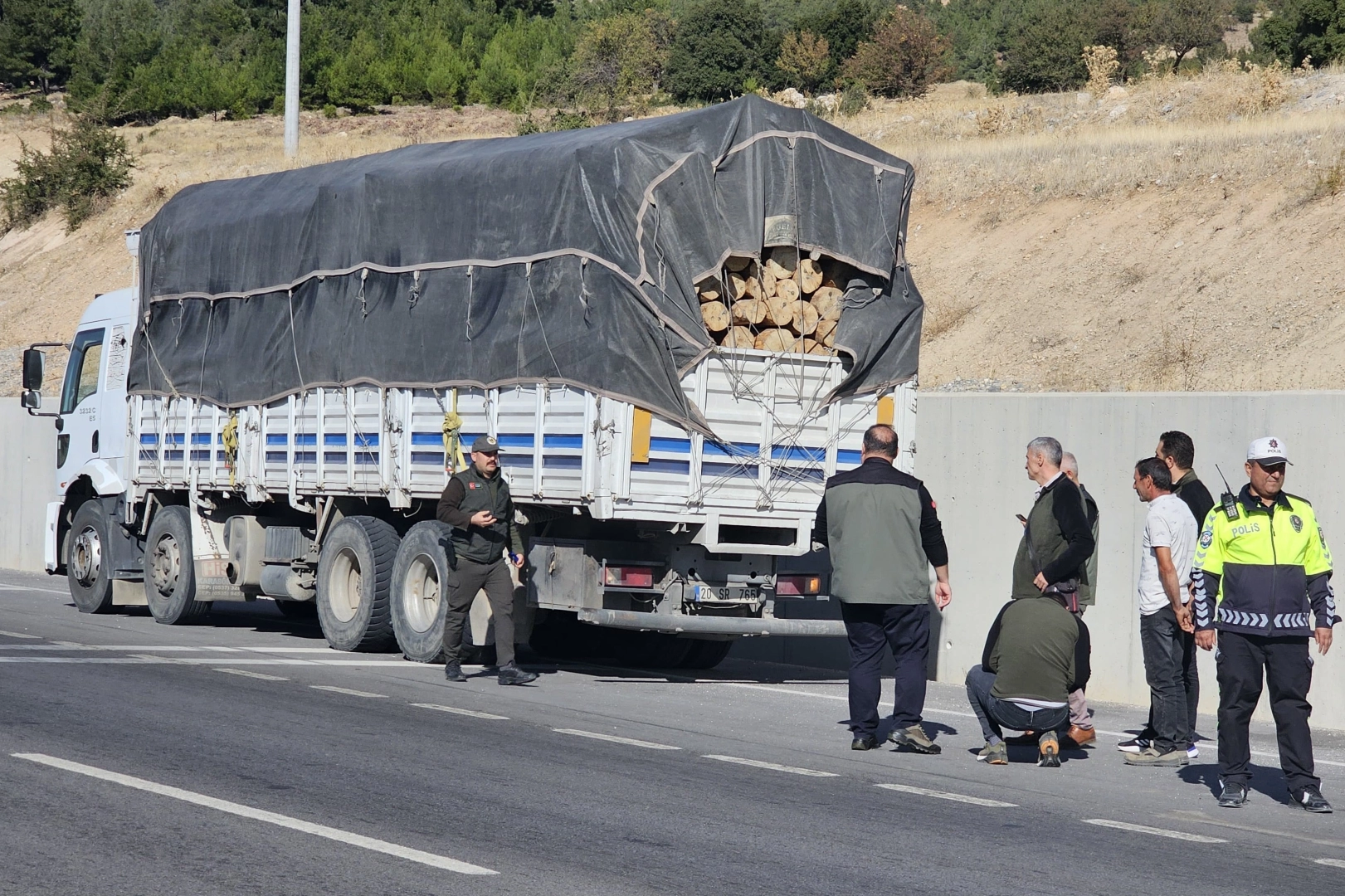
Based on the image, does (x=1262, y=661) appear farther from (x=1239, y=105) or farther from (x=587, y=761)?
(x=1239, y=105)

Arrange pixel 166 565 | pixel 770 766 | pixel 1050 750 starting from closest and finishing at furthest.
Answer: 1. pixel 770 766
2. pixel 1050 750
3. pixel 166 565

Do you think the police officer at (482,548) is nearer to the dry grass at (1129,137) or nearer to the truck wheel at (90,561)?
the truck wheel at (90,561)

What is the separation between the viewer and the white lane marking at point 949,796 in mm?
8352

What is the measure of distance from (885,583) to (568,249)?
399cm

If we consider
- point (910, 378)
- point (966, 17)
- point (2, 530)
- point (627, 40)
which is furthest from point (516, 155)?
point (966, 17)

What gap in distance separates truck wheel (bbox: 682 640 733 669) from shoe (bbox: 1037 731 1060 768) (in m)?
5.41

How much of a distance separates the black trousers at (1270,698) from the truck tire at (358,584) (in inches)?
301

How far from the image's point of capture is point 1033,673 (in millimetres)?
9523

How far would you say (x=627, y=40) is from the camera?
63.4m

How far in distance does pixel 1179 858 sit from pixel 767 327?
21.1ft

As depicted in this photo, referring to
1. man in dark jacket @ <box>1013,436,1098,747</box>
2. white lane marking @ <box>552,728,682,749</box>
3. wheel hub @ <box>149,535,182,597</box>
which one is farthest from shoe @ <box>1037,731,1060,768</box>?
wheel hub @ <box>149,535,182,597</box>

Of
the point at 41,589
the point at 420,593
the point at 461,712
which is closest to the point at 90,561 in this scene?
the point at 41,589

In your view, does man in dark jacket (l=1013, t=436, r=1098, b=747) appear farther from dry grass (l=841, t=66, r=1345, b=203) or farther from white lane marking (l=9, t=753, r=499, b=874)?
dry grass (l=841, t=66, r=1345, b=203)

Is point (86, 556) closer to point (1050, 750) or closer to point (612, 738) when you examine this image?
point (612, 738)
